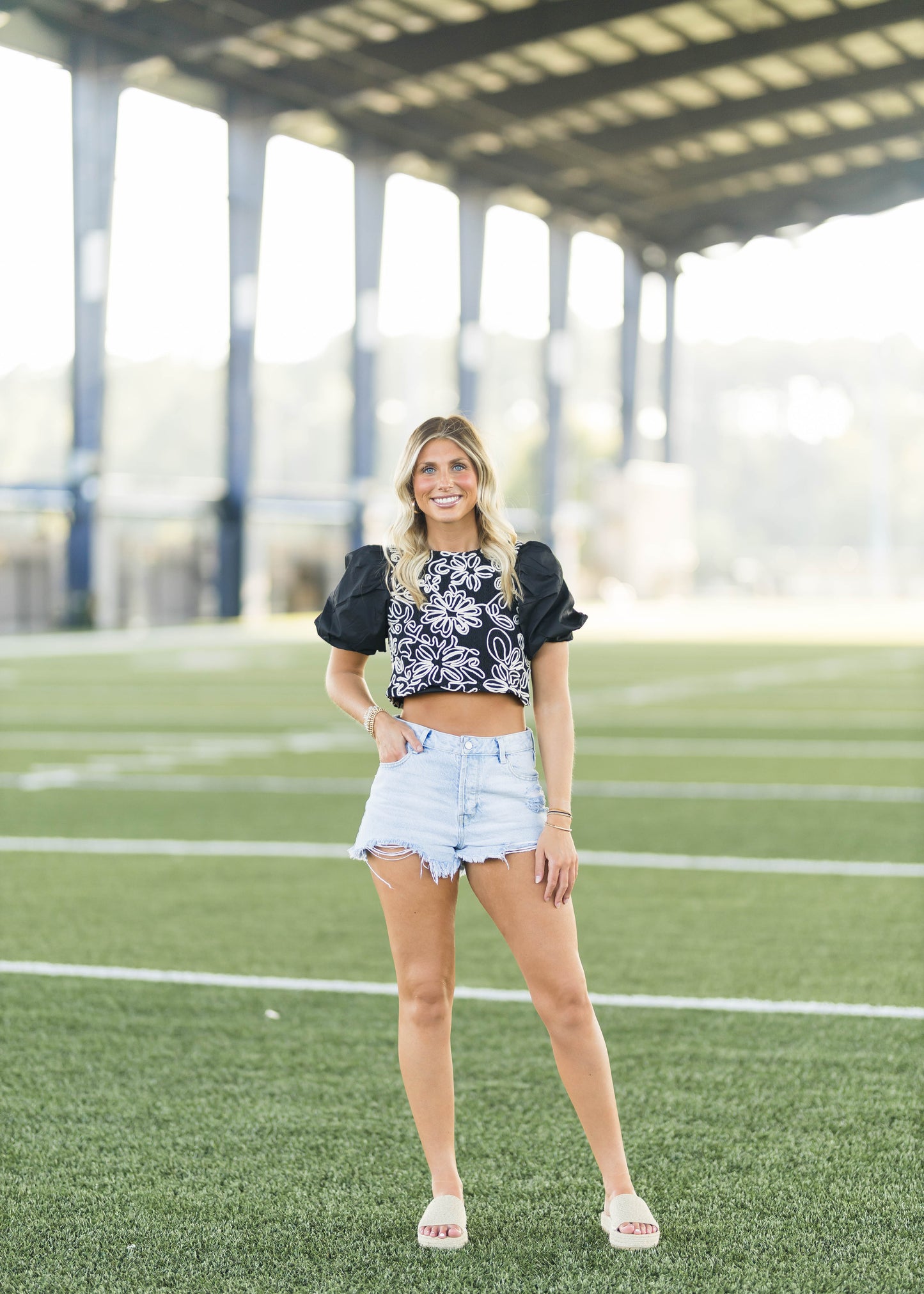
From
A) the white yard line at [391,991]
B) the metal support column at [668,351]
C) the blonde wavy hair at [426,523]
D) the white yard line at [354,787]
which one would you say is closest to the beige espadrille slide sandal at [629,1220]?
the blonde wavy hair at [426,523]

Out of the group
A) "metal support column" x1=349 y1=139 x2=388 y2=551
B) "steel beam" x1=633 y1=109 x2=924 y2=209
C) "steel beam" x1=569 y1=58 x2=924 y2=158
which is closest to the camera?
"steel beam" x1=569 y1=58 x2=924 y2=158

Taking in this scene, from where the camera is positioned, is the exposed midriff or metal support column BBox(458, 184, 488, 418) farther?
metal support column BBox(458, 184, 488, 418)

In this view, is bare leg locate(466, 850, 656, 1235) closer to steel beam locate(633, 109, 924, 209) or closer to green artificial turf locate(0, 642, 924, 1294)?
green artificial turf locate(0, 642, 924, 1294)

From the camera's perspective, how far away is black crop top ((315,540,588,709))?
11.1 ft

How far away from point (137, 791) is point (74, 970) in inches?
198

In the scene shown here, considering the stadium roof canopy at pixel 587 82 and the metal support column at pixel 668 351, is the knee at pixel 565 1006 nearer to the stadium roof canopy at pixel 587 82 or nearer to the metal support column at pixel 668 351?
the stadium roof canopy at pixel 587 82

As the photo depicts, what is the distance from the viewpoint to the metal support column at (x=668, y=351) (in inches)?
2020

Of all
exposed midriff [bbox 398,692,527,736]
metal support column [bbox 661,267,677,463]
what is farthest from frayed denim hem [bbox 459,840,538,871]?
metal support column [bbox 661,267,677,463]

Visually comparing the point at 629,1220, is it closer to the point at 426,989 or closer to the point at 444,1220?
the point at 444,1220

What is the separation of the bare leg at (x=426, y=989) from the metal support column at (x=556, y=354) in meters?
42.7

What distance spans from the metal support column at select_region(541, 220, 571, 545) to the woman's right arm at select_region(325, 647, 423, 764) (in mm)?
42497

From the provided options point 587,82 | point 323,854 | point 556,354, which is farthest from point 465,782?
point 556,354

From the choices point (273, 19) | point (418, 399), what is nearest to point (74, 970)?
point (273, 19)

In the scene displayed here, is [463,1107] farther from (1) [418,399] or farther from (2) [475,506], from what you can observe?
(1) [418,399]
